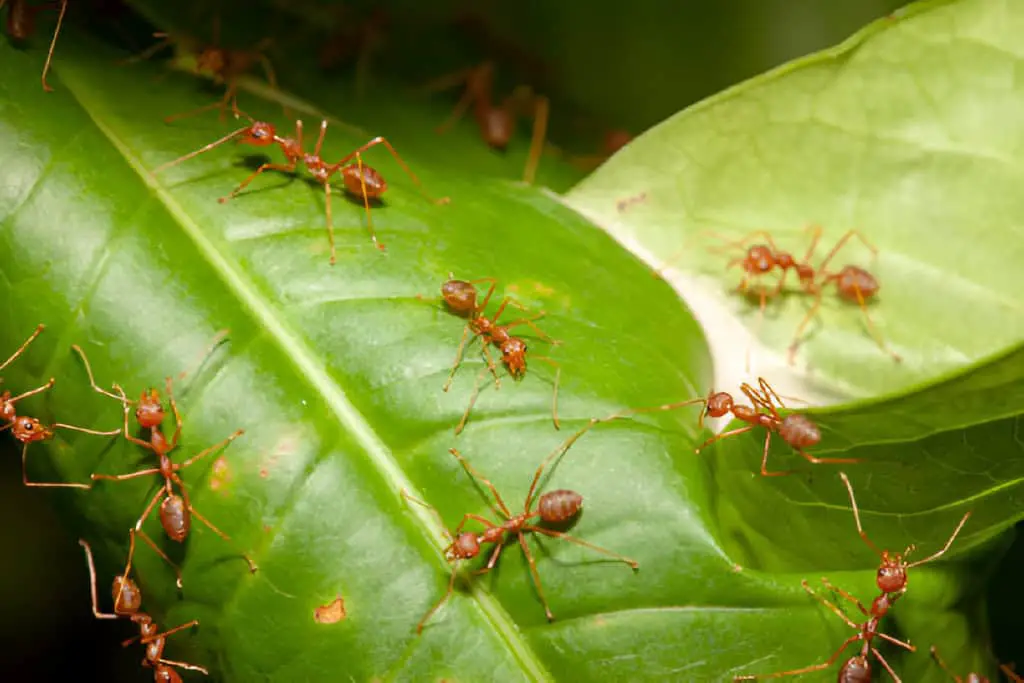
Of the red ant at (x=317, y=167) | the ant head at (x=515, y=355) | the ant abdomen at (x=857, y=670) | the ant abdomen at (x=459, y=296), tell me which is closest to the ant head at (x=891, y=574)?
the ant abdomen at (x=857, y=670)

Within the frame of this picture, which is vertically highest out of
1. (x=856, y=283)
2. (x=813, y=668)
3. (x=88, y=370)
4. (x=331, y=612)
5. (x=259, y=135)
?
(x=259, y=135)

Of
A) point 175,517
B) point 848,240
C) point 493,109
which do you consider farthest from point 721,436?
point 493,109

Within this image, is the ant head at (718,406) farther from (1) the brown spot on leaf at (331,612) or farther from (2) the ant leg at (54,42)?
(2) the ant leg at (54,42)

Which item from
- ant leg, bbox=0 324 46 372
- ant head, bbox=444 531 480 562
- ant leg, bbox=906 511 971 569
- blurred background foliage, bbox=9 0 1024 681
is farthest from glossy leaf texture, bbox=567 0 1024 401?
ant leg, bbox=0 324 46 372

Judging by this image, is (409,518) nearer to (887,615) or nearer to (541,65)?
(887,615)

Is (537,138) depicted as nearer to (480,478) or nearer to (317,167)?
(317,167)

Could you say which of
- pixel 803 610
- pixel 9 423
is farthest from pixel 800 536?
pixel 9 423
